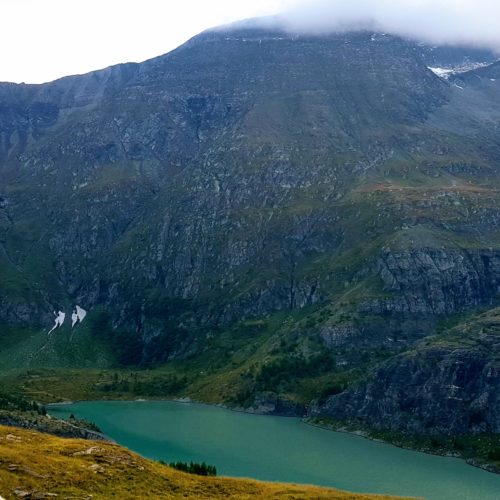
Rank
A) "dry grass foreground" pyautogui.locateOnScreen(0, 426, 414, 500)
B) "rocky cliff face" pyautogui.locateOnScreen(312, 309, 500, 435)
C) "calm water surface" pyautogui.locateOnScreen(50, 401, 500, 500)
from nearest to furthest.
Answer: "dry grass foreground" pyautogui.locateOnScreen(0, 426, 414, 500), "calm water surface" pyautogui.locateOnScreen(50, 401, 500, 500), "rocky cliff face" pyautogui.locateOnScreen(312, 309, 500, 435)

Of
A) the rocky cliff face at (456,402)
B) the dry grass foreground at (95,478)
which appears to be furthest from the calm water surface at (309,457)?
the dry grass foreground at (95,478)

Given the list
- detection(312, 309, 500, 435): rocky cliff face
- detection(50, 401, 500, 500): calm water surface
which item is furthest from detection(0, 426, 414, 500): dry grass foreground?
detection(312, 309, 500, 435): rocky cliff face

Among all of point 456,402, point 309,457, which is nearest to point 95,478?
point 309,457

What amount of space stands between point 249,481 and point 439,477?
6367cm

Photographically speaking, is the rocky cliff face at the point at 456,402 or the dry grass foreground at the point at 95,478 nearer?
the dry grass foreground at the point at 95,478

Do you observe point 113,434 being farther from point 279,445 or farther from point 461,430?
point 461,430

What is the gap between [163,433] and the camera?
7205 inches

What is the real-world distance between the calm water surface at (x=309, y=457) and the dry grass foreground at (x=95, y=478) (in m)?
37.2

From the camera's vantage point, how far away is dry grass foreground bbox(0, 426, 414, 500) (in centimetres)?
7162

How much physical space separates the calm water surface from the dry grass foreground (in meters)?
37.2

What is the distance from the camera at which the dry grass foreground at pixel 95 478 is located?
71625 millimetres

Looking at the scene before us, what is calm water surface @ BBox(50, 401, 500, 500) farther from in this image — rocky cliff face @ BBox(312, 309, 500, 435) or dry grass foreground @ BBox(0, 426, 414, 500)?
dry grass foreground @ BBox(0, 426, 414, 500)

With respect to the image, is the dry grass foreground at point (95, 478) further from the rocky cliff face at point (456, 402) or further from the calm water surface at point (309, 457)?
the rocky cliff face at point (456, 402)

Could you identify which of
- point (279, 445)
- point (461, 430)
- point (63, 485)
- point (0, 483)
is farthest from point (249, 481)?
point (461, 430)
